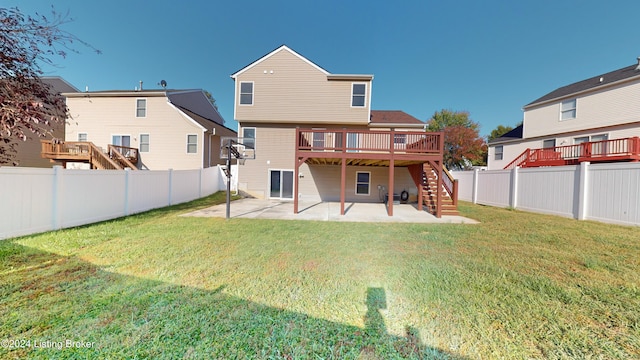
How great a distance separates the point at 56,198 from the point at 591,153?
2105cm

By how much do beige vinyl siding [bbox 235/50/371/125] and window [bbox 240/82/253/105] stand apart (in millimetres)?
200

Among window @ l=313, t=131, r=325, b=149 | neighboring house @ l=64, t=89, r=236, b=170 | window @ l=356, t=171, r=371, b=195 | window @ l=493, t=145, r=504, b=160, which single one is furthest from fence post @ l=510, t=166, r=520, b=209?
neighboring house @ l=64, t=89, r=236, b=170

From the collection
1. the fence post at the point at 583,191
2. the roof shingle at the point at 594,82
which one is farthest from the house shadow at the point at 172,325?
the roof shingle at the point at 594,82

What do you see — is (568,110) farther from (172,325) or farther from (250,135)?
(172,325)

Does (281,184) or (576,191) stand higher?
(576,191)

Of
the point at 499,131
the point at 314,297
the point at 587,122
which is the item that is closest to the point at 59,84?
the point at 314,297

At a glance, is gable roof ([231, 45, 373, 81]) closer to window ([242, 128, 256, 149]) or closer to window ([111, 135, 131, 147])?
window ([242, 128, 256, 149])

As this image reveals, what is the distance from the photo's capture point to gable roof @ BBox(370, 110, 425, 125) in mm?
12961

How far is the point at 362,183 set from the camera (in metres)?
12.7

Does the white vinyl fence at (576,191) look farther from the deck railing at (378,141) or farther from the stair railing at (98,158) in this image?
the stair railing at (98,158)

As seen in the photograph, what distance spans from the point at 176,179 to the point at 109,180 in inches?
130

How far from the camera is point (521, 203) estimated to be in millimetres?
9555

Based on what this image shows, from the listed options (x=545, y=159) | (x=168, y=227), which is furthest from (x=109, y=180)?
(x=545, y=159)

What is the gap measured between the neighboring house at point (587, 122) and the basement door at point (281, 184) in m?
14.4
